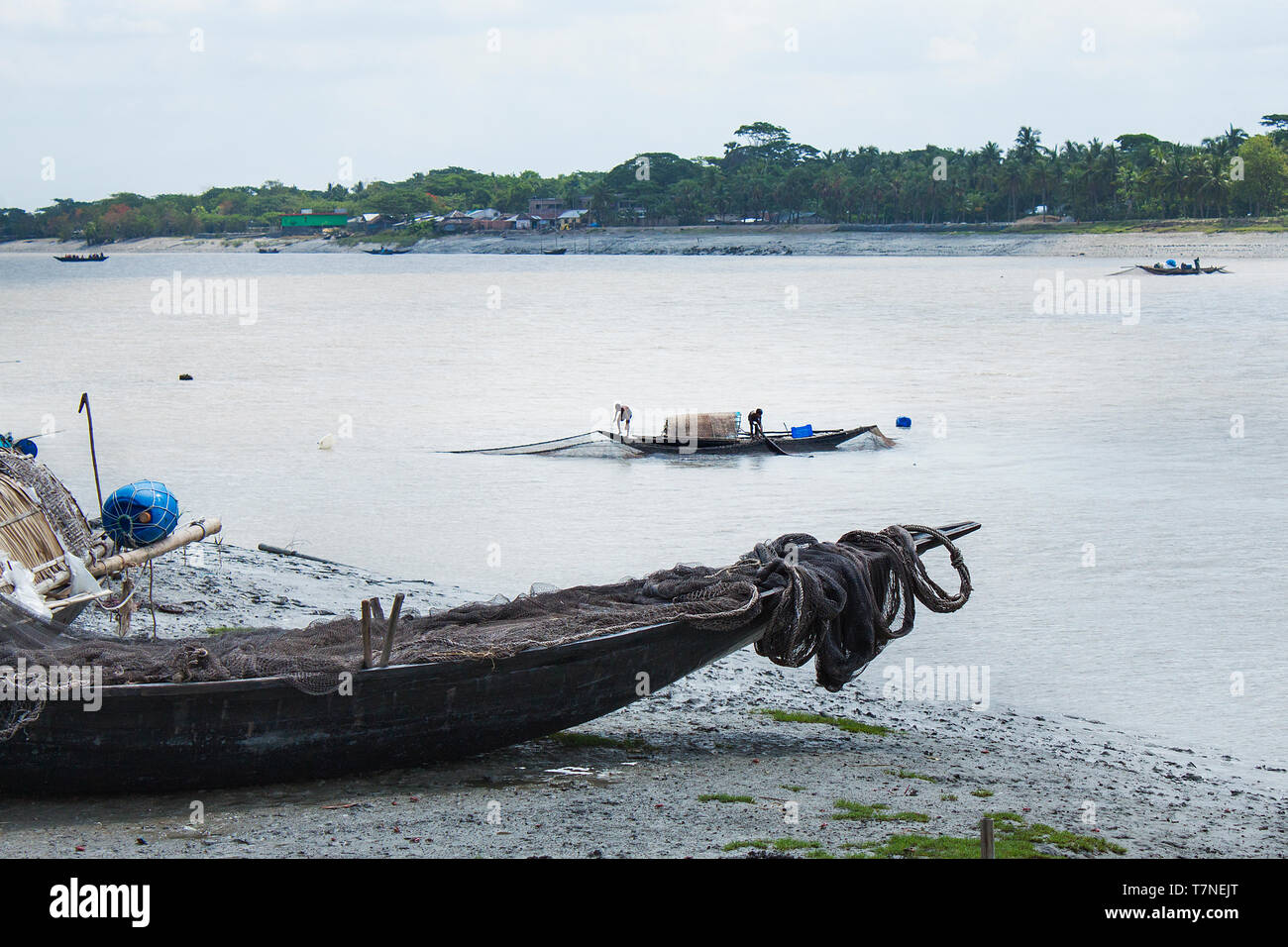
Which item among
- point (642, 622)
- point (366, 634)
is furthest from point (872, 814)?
point (366, 634)

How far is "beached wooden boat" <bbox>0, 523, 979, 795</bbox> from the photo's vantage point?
32.8 feet

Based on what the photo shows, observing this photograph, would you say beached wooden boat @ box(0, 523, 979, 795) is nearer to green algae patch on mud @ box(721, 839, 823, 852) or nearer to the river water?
green algae patch on mud @ box(721, 839, 823, 852)

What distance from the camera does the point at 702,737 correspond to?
40.4 ft

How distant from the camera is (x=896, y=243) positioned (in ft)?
514

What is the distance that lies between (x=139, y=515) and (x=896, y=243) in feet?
492

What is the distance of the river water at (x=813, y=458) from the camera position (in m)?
17.6

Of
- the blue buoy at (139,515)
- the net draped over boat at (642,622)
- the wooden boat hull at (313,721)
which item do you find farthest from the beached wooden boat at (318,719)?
the blue buoy at (139,515)

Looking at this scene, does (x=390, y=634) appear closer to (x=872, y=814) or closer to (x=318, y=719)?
(x=318, y=719)

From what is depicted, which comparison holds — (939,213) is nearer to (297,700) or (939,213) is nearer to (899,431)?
(899,431)

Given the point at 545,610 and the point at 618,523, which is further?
the point at 618,523

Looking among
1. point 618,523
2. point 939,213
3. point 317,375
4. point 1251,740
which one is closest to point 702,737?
point 1251,740

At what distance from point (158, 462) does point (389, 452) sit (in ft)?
17.8

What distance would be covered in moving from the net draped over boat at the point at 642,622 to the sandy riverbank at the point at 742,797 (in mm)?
978

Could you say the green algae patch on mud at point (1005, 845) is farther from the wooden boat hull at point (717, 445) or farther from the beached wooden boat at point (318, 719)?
the wooden boat hull at point (717, 445)
